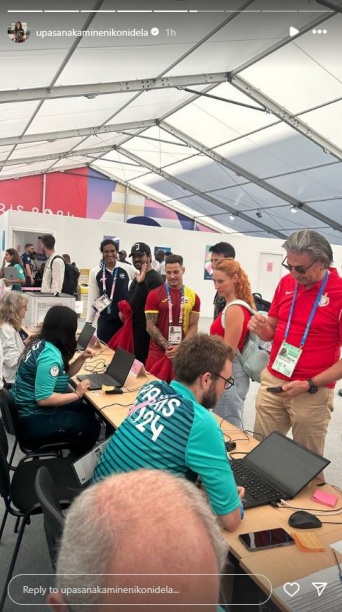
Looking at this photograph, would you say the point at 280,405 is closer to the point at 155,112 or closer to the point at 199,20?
the point at 199,20

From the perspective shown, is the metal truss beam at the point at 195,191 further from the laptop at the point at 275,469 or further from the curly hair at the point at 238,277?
the laptop at the point at 275,469

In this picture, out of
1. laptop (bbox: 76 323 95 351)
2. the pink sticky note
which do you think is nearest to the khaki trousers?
the pink sticky note

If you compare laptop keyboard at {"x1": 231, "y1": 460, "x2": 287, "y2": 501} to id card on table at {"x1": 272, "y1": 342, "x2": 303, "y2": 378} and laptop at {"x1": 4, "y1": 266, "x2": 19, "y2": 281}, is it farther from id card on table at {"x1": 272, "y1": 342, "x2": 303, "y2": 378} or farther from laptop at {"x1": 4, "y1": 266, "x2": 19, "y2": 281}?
laptop at {"x1": 4, "y1": 266, "x2": 19, "y2": 281}

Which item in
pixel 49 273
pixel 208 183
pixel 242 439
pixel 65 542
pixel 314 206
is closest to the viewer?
pixel 65 542

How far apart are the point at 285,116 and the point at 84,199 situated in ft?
29.5

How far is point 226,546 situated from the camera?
54 cm

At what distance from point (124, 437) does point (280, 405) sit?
97cm

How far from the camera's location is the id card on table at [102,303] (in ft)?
12.1

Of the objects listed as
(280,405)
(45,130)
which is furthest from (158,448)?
(45,130)

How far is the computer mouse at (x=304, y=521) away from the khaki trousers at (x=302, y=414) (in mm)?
636

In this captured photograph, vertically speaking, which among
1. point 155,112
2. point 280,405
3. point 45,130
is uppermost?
point 155,112

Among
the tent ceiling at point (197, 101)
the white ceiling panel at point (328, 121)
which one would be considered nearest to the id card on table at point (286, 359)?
the tent ceiling at point (197, 101)

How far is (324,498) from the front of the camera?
141cm

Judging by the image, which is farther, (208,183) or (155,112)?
(208,183)
